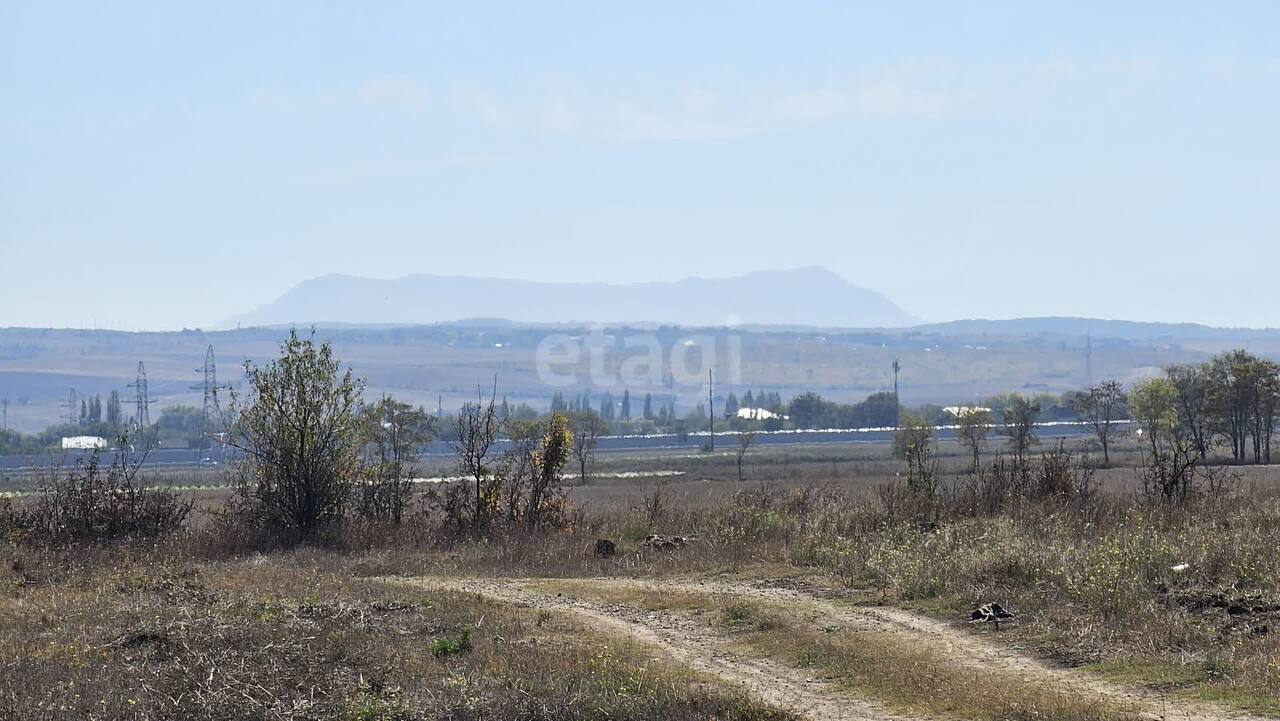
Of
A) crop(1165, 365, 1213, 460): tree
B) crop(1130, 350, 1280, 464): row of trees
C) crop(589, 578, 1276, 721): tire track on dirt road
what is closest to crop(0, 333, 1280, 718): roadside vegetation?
crop(589, 578, 1276, 721): tire track on dirt road

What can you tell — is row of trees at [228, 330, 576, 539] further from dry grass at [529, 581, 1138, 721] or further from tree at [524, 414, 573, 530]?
dry grass at [529, 581, 1138, 721]

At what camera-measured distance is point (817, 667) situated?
13289mm

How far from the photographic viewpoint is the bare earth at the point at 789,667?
11391mm

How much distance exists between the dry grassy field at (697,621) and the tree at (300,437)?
1981 mm

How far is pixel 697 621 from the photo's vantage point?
53.6 feet

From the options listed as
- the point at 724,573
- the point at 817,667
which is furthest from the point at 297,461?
the point at 817,667

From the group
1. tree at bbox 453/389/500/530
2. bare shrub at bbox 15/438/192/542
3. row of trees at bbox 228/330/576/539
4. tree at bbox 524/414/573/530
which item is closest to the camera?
bare shrub at bbox 15/438/192/542

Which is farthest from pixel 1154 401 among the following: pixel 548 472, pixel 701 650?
pixel 701 650

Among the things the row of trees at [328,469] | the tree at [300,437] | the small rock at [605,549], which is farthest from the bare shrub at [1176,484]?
the tree at [300,437]

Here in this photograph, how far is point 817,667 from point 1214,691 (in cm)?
350

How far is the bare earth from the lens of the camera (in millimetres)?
11391

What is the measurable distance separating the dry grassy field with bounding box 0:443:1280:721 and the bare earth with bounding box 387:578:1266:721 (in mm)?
52

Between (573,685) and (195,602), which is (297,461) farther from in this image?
(573,685)

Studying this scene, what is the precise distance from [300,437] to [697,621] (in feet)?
43.4
